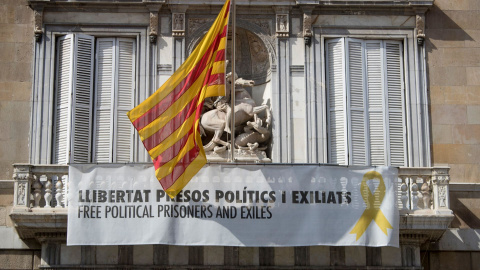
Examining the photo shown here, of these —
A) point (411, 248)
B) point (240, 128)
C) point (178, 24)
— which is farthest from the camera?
point (178, 24)

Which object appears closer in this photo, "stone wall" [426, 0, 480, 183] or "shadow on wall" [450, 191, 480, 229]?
"shadow on wall" [450, 191, 480, 229]

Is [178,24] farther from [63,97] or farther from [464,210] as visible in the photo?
[464,210]

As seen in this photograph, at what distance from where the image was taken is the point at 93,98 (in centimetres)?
2342

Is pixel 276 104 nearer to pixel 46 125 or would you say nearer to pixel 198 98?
pixel 198 98

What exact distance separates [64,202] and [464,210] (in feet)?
30.0

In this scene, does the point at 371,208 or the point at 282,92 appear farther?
the point at 282,92

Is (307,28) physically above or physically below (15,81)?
above

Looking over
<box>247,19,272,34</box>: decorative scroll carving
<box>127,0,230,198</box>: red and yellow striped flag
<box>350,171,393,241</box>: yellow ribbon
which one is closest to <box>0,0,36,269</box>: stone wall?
<box>127,0,230,198</box>: red and yellow striped flag

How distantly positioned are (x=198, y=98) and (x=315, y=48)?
4.00m

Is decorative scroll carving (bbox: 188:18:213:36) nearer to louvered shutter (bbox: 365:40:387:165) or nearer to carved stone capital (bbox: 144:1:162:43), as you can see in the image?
carved stone capital (bbox: 144:1:162:43)

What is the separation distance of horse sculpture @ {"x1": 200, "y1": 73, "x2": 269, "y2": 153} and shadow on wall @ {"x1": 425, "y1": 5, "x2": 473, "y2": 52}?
4.43 m

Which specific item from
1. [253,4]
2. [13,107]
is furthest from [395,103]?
[13,107]

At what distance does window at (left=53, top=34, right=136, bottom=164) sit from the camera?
2305 cm

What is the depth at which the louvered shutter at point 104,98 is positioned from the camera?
23.1 m
